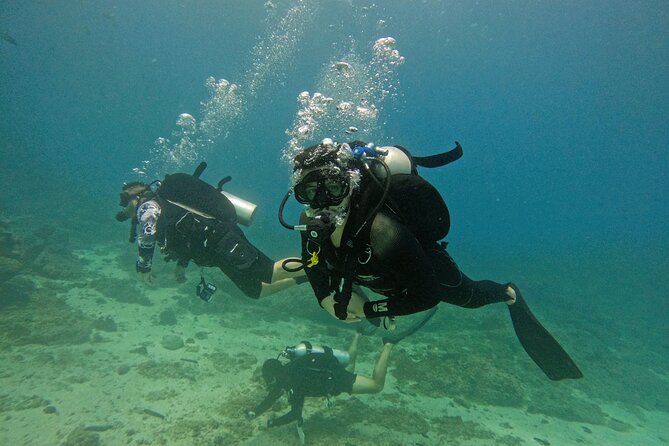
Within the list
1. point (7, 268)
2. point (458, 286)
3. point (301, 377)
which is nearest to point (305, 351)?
point (301, 377)

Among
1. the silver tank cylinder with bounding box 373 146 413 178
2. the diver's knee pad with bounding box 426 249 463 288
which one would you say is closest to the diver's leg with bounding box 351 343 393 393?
the diver's knee pad with bounding box 426 249 463 288

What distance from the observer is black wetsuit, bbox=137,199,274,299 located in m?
5.66

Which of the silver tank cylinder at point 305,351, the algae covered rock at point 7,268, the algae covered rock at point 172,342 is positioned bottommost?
the algae covered rock at point 172,342

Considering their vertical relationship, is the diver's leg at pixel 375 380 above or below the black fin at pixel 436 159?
below

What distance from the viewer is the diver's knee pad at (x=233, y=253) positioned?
5.75 meters

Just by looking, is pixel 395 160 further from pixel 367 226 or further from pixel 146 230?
pixel 146 230

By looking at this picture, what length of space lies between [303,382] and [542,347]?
14.6 feet

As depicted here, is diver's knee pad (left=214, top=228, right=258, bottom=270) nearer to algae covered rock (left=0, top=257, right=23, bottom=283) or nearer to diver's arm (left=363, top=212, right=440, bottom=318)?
diver's arm (left=363, top=212, right=440, bottom=318)

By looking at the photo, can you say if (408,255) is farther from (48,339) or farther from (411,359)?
(48,339)

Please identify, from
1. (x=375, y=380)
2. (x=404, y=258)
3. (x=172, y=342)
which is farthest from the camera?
(x=172, y=342)

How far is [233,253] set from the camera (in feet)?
18.9

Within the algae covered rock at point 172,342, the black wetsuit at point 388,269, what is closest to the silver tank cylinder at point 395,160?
the black wetsuit at point 388,269

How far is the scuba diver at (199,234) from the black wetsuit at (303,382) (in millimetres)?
1833

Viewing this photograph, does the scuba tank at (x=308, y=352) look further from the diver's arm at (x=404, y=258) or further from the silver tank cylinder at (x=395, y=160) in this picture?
the silver tank cylinder at (x=395, y=160)
